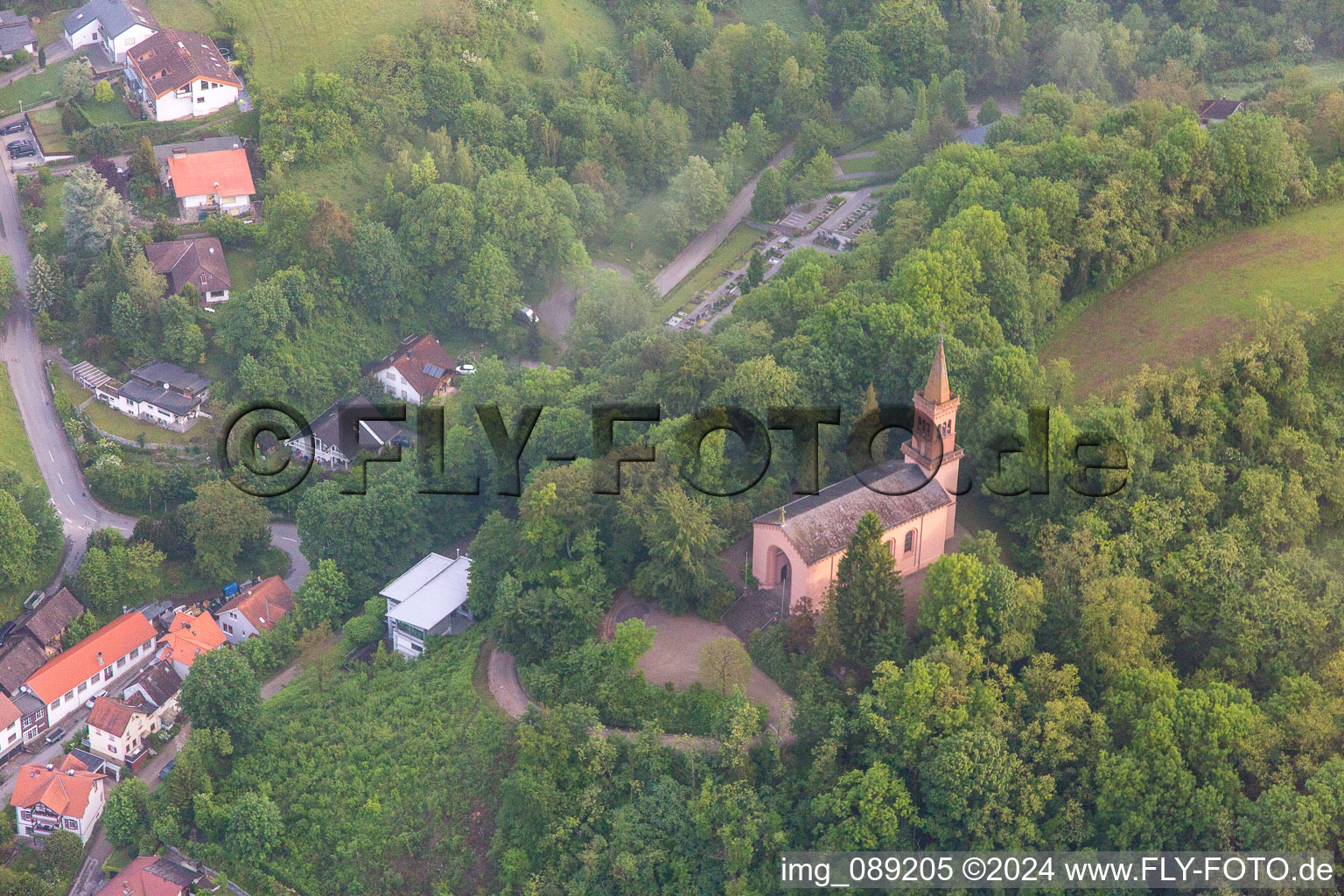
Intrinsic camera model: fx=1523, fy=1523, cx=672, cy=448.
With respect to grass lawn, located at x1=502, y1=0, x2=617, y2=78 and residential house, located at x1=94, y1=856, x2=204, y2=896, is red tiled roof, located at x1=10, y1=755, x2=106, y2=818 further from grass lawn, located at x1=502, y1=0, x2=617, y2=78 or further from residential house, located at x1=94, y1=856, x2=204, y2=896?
grass lawn, located at x1=502, y1=0, x2=617, y2=78

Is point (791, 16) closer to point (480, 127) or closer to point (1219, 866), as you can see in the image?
point (480, 127)

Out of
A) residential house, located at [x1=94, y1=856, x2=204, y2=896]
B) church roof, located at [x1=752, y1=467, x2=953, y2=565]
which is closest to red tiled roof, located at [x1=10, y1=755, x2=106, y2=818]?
residential house, located at [x1=94, y1=856, x2=204, y2=896]

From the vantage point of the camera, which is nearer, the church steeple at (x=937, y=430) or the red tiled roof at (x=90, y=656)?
the church steeple at (x=937, y=430)

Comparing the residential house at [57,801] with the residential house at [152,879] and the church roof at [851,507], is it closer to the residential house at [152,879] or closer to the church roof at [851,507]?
the residential house at [152,879]

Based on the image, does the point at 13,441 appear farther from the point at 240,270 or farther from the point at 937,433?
the point at 937,433

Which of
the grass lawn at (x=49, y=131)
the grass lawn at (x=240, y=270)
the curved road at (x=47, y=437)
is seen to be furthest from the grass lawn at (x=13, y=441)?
the grass lawn at (x=49, y=131)

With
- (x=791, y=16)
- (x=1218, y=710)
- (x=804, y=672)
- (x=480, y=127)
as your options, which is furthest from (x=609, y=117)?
(x=1218, y=710)
